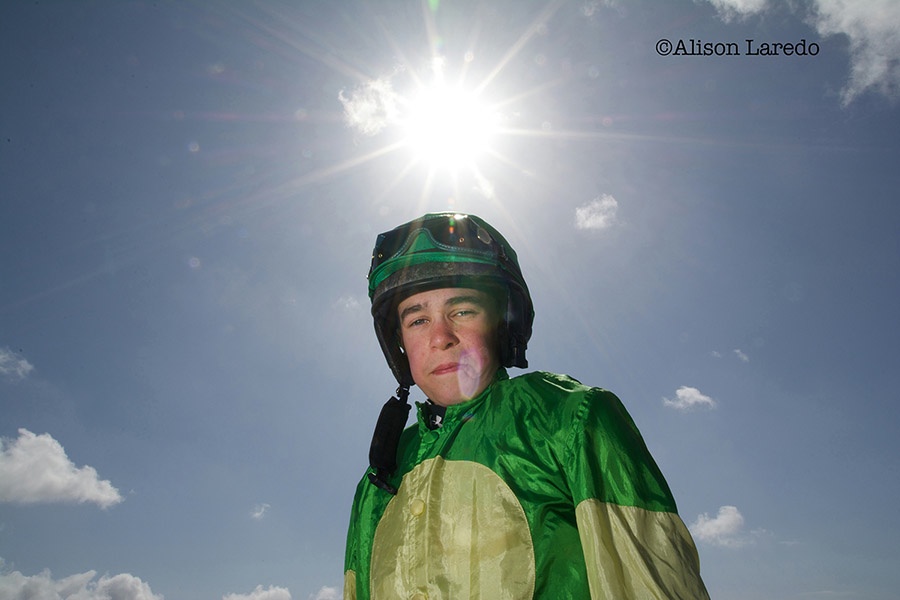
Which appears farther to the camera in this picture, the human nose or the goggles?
the goggles

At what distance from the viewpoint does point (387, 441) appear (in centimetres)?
387

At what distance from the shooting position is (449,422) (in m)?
3.49

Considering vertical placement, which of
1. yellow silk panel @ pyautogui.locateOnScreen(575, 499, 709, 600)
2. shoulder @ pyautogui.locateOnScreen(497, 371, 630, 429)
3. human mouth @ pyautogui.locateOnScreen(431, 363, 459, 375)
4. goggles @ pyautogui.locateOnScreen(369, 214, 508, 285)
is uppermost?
goggles @ pyautogui.locateOnScreen(369, 214, 508, 285)

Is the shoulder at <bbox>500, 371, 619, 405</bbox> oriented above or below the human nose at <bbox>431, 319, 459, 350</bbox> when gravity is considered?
below

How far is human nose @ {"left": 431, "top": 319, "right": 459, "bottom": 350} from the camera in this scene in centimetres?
365

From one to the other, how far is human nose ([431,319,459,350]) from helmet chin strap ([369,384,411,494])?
73 cm

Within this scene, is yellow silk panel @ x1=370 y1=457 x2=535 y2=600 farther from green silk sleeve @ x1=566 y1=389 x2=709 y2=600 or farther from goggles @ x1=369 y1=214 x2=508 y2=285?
goggles @ x1=369 y1=214 x2=508 y2=285

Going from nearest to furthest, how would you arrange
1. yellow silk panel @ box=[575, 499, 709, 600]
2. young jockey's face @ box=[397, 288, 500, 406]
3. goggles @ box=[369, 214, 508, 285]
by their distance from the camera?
yellow silk panel @ box=[575, 499, 709, 600]
young jockey's face @ box=[397, 288, 500, 406]
goggles @ box=[369, 214, 508, 285]

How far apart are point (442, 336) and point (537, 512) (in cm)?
132

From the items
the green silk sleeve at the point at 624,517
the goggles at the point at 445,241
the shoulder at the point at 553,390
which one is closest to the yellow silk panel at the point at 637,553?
the green silk sleeve at the point at 624,517

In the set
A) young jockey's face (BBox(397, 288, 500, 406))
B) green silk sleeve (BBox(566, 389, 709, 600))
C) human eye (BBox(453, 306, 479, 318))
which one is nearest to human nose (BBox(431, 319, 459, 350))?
young jockey's face (BBox(397, 288, 500, 406))

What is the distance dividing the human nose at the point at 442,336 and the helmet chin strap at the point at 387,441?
731 mm

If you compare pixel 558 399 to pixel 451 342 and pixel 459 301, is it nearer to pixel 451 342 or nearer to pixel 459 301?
pixel 451 342

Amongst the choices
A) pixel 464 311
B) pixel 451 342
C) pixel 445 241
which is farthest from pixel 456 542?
pixel 445 241
